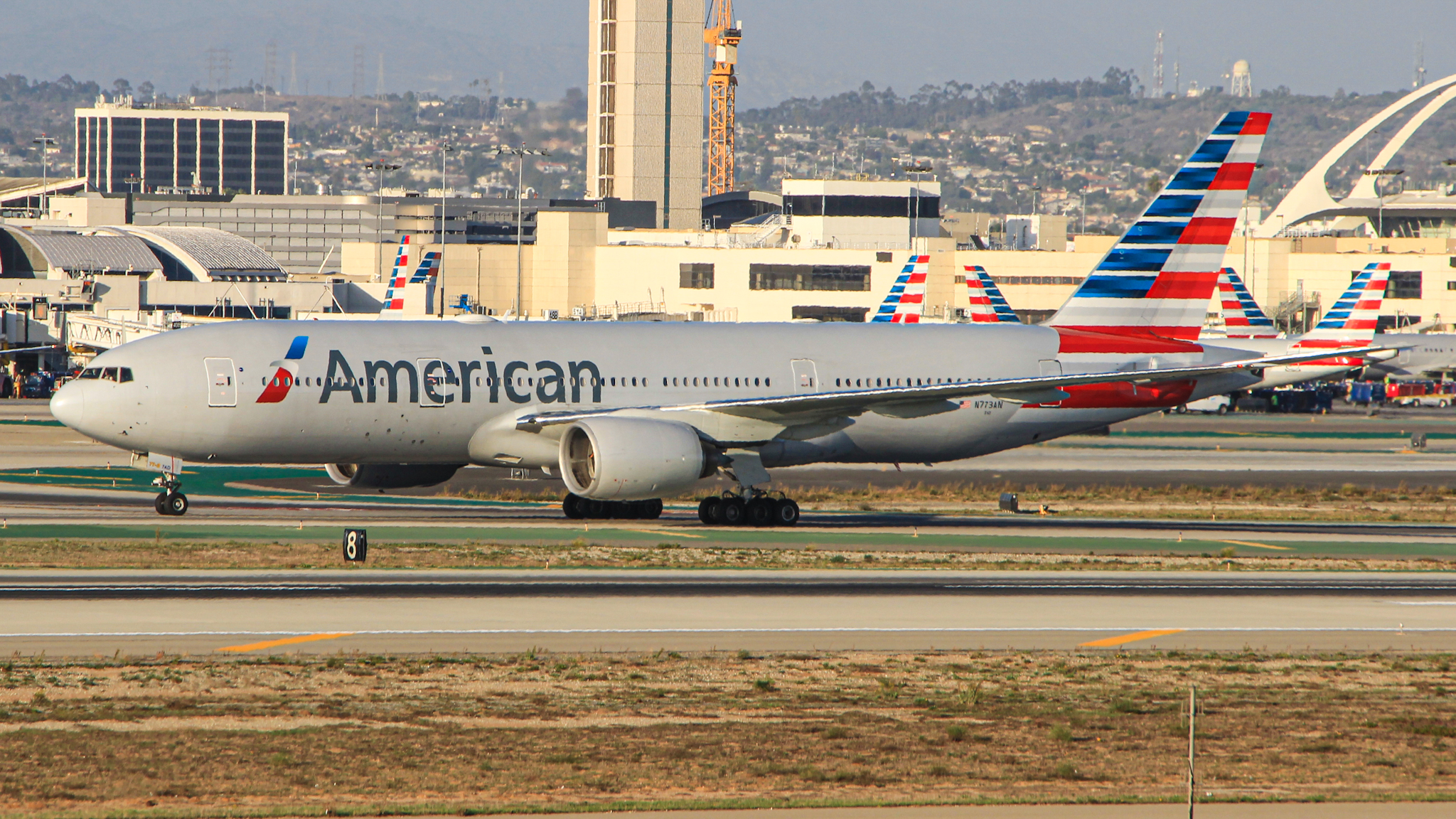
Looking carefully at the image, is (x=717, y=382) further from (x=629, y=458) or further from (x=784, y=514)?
(x=629, y=458)

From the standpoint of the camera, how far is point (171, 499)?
123 feet

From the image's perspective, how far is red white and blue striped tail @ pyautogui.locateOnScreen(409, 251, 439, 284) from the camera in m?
90.4

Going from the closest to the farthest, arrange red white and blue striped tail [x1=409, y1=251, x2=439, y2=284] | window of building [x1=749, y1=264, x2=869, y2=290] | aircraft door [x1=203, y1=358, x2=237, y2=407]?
aircraft door [x1=203, y1=358, x2=237, y2=407]
red white and blue striped tail [x1=409, y1=251, x2=439, y2=284]
window of building [x1=749, y1=264, x2=869, y2=290]

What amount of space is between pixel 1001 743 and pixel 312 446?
22931 millimetres

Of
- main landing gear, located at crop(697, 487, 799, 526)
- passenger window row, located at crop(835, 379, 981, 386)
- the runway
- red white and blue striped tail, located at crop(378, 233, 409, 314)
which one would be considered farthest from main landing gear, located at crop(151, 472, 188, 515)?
red white and blue striped tail, located at crop(378, 233, 409, 314)

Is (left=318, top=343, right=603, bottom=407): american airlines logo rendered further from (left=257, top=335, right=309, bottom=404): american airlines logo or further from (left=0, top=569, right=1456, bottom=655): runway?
(left=0, top=569, right=1456, bottom=655): runway

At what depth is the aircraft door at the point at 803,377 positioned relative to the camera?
133ft

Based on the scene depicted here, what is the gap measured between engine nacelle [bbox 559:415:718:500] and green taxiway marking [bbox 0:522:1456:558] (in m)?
1.04

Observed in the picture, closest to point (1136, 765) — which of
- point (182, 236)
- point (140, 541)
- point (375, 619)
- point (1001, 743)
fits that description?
point (1001, 743)

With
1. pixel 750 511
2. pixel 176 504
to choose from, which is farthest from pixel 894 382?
pixel 176 504

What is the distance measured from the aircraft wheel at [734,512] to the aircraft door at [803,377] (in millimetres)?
3422

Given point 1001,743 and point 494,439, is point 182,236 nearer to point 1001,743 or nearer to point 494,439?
point 494,439

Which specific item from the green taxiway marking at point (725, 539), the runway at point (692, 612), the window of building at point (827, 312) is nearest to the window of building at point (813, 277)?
the window of building at point (827, 312)

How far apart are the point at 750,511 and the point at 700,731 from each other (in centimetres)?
2148
